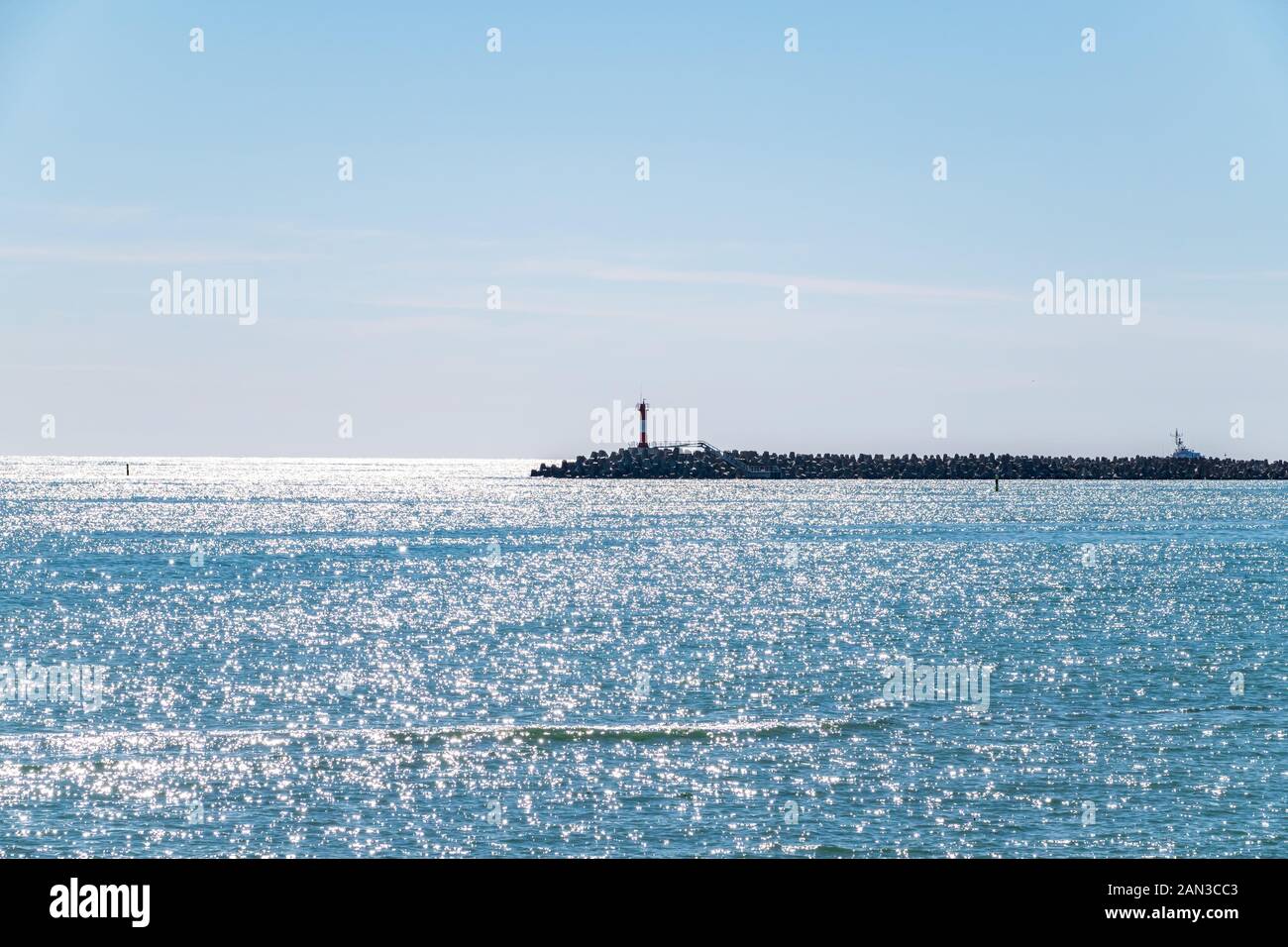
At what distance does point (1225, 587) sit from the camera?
6838cm

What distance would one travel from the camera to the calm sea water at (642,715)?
821 inches

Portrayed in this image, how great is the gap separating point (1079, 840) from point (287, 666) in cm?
2587

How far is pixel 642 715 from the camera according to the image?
102 ft

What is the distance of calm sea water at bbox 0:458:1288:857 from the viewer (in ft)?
68.4
